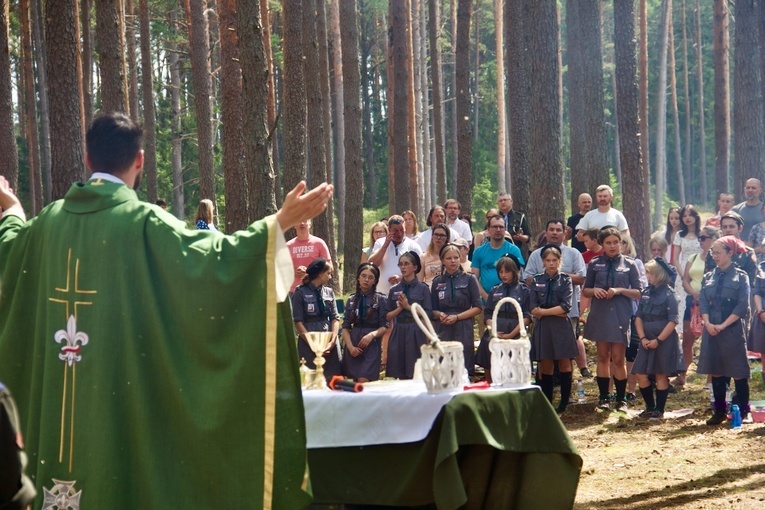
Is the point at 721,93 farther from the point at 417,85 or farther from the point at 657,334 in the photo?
the point at 657,334

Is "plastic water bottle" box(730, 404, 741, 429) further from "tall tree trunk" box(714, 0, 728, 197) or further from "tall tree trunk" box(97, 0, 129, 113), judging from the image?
"tall tree trunk" box(714, 0, 728, 197)

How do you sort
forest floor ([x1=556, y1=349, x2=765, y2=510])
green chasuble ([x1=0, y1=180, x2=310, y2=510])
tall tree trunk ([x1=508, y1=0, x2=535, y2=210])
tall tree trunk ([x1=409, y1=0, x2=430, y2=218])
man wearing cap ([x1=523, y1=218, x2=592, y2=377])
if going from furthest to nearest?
tall tree trunk ([x1=409, y1=0, x2=430, y2=218]) → tall tree trunk ([x1=508, y1=0, x2=535, y2=210]) → man wearing cap ([x1=523, y1=218, x2=592, y2=377]) → forest floor ([x1=556, y1=349, x2=765, y2=510]) → green chasuble ([x1=0, y1=180, x2=310, y2=510])

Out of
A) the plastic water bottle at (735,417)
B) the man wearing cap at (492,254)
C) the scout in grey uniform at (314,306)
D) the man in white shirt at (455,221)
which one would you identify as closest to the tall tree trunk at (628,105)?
the man in white shirt at (455,221)

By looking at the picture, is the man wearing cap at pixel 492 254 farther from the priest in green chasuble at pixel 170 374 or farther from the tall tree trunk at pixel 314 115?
the priest in green chasuble at pixel 170 374

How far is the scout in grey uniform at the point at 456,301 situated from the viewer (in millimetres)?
11734

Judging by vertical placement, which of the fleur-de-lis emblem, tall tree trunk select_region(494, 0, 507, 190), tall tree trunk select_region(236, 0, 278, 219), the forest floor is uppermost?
tall tree trunk select_region(494, 0, 507, 190)

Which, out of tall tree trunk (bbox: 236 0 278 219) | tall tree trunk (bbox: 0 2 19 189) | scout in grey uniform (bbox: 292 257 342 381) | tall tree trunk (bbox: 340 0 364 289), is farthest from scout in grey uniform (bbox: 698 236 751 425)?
tall tree trunk (bbox: 0 2 19 189)

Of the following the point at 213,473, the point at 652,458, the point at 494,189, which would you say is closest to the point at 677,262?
the point at 652,458

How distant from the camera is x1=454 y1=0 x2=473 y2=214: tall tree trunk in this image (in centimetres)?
2373

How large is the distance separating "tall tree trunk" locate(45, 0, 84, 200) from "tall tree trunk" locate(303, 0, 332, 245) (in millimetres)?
5192

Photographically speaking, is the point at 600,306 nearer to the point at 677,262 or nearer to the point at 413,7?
the point at 677,262

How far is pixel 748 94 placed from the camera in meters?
21.0

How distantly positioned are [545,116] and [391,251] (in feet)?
16.0

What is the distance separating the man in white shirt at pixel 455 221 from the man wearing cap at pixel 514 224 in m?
0.64
